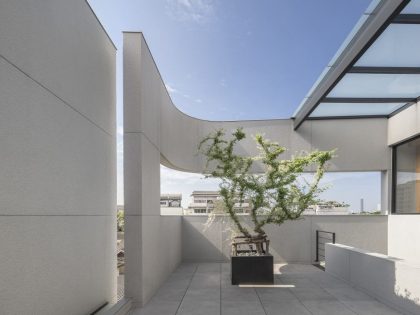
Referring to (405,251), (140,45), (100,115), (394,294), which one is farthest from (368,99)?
(100,115)

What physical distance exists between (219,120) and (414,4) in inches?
223

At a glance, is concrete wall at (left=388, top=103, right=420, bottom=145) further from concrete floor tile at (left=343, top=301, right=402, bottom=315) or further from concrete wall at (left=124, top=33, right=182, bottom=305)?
concrete wall at (left=124, top=33, right=182, bottom=305)

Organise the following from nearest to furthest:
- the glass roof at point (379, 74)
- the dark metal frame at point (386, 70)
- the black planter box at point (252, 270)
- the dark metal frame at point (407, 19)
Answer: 1. the dark metal frame at point (407, 19)
2. the glass roof at point (379, 74)
3. the black planter box at point (252, 270)
4. the dark metal frame at point (386, 70)

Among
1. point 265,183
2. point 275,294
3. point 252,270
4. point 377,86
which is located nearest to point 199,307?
point 275,294

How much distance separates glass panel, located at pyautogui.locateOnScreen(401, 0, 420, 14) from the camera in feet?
13.8

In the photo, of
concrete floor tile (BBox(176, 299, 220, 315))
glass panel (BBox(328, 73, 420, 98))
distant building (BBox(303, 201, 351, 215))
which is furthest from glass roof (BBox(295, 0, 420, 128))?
concrete floor tile (BBox(176, 299, 220, 315))

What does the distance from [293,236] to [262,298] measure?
3.53 metres

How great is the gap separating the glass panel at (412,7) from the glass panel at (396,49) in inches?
10.8

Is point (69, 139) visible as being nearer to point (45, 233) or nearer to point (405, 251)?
point (45, 233)

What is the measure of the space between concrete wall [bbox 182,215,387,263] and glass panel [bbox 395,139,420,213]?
691 millimetres

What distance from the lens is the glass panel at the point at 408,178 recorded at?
24.2 ft

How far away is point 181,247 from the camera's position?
25.7 ft

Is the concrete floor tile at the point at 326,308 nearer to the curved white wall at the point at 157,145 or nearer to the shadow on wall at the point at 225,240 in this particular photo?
the curved white wall at the point at 157,145

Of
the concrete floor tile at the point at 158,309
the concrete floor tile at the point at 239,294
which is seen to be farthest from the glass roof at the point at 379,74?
the concrete floor tile at the point at 158,309
